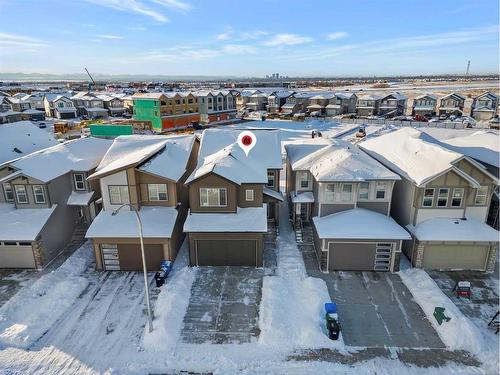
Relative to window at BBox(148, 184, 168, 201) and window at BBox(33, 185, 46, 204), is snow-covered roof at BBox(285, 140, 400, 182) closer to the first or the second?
window at BBox(148, 184, 168, 201)

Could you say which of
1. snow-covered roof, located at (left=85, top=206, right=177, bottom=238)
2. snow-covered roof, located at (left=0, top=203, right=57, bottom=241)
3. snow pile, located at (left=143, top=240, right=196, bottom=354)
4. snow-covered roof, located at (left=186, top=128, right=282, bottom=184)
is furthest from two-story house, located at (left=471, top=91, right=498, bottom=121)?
snow-covered roof, located at (left=0, top=203, right=57, bottom=241)

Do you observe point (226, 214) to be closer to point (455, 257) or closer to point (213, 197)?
point (213, 197)

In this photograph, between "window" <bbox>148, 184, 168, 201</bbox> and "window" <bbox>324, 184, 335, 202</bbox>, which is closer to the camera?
"window" <bbox>324, 184, 335, 202</bbox>

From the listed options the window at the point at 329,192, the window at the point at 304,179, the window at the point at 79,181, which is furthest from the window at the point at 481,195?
the window at the point at 79,181

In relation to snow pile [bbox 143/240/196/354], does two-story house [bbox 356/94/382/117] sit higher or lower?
higher

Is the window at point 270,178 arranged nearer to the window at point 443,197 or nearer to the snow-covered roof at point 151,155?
the snow-covered roof at point 151,155

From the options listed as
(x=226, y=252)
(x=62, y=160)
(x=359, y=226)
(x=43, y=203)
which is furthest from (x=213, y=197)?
(x=62, y=160)
